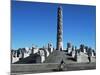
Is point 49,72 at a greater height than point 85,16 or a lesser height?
lesser

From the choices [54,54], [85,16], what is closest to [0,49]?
[54,54]

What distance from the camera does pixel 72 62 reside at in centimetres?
403

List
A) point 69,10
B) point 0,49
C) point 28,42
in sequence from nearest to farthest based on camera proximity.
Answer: point 0,49 < point 28,42 < point 69,10

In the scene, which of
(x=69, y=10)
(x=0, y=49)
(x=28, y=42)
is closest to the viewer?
(x=0, y=49)

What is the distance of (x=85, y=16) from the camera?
13.5 feet
